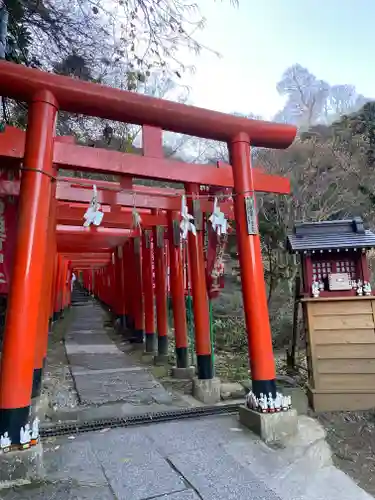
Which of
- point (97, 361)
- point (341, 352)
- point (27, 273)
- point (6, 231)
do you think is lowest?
point (97, 361)

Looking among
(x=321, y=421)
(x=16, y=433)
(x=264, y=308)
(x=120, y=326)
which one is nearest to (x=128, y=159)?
(x=264, y=308)

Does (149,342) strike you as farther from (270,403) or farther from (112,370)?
(270,403)

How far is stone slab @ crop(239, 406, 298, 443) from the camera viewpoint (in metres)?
4.52

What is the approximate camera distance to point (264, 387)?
4.83 meters

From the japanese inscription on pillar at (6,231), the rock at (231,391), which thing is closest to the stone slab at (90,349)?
the rock at (231,391)

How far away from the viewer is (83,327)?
18.8 m

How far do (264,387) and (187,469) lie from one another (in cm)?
151

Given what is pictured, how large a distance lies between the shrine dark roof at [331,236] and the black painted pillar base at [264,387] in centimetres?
336

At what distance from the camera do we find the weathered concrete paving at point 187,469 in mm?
3312

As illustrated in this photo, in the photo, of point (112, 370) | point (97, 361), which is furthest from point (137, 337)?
point (112, 370)

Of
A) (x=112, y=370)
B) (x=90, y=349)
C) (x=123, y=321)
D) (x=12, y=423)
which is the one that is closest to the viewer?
(x=12, y=423)

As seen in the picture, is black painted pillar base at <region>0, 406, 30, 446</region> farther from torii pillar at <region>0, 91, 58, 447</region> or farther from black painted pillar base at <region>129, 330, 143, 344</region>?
black painted pillar base at <region>129, 330, 143, 344</region>

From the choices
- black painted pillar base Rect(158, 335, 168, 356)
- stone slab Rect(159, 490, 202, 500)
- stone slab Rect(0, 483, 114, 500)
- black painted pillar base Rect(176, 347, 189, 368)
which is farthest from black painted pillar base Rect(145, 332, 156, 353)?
stone slab Rect(159, 490, 202, 500)

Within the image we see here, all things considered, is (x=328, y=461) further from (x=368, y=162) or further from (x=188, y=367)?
(x=368, y=162)
